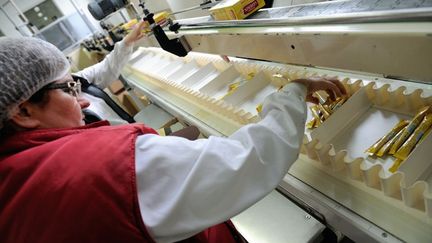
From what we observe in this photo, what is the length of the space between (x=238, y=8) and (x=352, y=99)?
1.92 ft

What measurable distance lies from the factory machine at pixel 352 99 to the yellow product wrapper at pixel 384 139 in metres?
0.02

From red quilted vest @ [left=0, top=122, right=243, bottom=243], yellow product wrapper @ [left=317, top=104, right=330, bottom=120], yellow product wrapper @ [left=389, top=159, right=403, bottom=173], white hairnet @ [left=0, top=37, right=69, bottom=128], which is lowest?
yellow product wrapper @ [left=389, top=159, right=403, bottom=173]

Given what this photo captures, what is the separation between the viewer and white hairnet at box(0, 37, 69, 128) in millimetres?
736

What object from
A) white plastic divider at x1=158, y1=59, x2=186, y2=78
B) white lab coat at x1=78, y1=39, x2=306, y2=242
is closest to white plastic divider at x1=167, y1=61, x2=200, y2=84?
white plastic divider at x1=158, y1=59, x2=186, y2=78

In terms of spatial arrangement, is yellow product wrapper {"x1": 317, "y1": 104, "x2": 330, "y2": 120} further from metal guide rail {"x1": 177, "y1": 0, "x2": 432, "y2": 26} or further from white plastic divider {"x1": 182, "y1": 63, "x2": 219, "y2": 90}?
white plastic divider {"x1": 182, "y1": 63, "x2": 219, "y2": 90}

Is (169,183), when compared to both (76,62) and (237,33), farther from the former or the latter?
(76,62)

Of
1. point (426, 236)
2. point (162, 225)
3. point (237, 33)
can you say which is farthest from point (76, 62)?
point (426, 236)

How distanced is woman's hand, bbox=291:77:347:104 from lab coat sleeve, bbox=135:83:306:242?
0.82 ft

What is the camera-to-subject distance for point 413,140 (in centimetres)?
79

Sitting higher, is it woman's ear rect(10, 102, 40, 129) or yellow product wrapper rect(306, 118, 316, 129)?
woman's ear rect(10, 102, 40, 129)

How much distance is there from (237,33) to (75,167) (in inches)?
29.7

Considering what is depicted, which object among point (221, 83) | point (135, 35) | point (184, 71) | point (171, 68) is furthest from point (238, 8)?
point (135, 35)

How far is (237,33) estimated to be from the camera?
1077 millimetres

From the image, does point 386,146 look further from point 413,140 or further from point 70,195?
point 70,195
